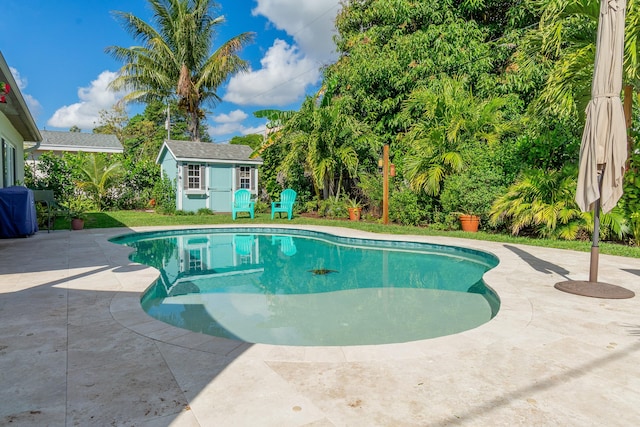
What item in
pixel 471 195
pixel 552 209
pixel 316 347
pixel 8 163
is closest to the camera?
pixel 316 347

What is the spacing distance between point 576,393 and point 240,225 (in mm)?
10577

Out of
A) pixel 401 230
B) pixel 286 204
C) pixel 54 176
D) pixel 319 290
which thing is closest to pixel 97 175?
pixel 54 176

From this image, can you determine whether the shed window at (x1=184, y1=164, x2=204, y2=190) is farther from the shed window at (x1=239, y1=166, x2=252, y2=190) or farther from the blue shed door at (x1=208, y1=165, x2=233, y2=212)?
the shed window at (x1=239, y1=166, x2=252, y2=190)

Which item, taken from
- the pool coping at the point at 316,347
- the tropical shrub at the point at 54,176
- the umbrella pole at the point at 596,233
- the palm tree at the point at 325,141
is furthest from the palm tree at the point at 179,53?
the umbrella pole at the point at 596,233

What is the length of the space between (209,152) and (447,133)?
10.5m

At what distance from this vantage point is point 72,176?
608 inches

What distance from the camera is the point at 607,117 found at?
397 centimetres

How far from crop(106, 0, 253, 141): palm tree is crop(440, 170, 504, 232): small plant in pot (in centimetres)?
1376

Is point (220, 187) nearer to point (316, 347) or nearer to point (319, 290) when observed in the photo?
point (319, 290)

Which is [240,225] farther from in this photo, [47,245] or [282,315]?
[282,315]

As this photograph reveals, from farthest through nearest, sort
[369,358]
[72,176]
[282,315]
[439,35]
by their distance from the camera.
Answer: [72,176], [439,35], [282,315], [369,358]

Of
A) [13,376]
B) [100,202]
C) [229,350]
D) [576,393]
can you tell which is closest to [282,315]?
[229,350]

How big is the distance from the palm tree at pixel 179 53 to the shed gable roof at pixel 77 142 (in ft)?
15.4

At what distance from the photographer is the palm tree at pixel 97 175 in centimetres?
1536
